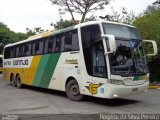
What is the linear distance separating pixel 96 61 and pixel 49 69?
4177mm

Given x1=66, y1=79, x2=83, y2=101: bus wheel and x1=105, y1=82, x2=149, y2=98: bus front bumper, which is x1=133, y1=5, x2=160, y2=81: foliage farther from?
x1=105, y1=82, x2=149, y2=98: bus front bumper

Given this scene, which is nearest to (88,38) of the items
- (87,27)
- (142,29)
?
(87,27)

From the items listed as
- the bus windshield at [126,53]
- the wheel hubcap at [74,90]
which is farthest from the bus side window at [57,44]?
the bus windshield at [126,53]

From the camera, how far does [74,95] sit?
45.0ft

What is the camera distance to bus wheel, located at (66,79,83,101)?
13.5 metres

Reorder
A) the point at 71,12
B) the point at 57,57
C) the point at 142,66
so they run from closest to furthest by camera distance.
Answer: the point at 142,66 → the point at 57,57 → the point at 71,12

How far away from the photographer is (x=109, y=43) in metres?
11.1

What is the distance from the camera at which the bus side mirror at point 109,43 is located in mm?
10961

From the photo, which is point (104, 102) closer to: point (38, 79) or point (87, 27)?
point (87, 27)

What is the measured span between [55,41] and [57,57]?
87 centimetres

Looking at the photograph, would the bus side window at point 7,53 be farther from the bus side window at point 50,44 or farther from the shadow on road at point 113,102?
the shadow on road at point 113,102

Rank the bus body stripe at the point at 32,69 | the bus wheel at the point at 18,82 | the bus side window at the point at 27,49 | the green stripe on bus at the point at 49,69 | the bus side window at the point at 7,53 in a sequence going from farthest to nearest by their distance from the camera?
the bus side window at the point at 7,53 < the bus wheel at the point at 18,82 < the bus side window at the point at 27,49 < the bus body stripe at the point at 32,69 < the green stripe on bus at the point at 49,69

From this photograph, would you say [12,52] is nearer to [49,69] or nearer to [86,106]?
[49,69]

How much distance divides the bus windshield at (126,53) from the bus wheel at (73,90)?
250cm
